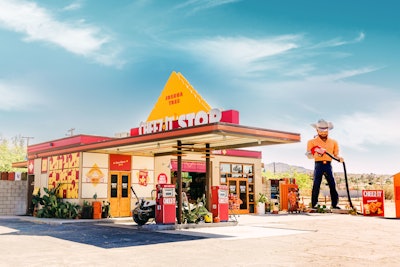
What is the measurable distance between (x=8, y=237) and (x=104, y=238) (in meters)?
3.38

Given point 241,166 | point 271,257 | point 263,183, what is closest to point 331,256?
point 271,257

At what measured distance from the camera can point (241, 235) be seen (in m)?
15.8

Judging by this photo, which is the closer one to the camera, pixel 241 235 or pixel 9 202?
pixel 241 235

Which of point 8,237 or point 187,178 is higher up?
point 187,178

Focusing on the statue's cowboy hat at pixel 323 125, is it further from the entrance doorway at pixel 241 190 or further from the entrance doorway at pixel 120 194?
the entrance doorway at pixel 120 194

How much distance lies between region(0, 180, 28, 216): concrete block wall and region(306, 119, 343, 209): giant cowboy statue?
18923mm

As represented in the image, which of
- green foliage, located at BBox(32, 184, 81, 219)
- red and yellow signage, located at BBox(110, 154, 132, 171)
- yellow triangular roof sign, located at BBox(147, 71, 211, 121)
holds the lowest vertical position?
green foliage, located at BBox(32, 184, 81, 219)

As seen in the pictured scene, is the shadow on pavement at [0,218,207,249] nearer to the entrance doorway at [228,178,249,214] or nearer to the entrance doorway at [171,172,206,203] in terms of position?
the entrance doorway at [171,172,206,203]

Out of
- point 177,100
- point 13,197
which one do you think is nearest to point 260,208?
point 177,100

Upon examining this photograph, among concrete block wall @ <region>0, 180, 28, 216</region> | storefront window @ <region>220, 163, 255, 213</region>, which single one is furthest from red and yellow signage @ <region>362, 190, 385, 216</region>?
concrete block wall @ <region>0, 180, 28, 216</region>

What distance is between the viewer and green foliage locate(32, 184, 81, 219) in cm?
2338

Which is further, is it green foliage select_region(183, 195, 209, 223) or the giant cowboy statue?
the giant cowboy statue

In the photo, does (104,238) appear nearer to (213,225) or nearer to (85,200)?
(213,225)

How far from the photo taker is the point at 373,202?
28.0 m
